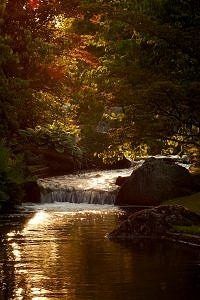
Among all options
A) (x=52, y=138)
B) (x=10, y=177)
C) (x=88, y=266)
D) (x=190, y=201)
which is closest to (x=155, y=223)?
(x=88, y=266)

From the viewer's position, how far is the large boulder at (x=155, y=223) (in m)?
19.7

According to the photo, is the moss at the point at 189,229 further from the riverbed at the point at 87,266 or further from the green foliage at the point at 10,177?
the green foliage at the point at 10,177

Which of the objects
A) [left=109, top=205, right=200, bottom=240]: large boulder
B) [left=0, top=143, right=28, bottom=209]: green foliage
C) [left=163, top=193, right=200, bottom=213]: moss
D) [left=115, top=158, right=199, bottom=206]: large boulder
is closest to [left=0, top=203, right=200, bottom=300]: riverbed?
[left=109, top=205, right=200, bottom=240]: large boulder

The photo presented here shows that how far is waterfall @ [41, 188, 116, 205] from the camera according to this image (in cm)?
3406

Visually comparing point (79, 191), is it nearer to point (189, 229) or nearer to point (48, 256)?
point (189, 229)

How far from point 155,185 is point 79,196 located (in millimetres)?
4006

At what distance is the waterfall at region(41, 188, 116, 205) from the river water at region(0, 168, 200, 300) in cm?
1078

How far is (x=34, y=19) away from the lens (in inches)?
1534

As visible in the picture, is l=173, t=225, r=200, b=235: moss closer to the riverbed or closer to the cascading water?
the riverbed

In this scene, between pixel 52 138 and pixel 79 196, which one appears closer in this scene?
pixel 79 196

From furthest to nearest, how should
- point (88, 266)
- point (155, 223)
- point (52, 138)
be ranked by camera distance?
point (52, 138) → point (155, 223) → point (88, 266)

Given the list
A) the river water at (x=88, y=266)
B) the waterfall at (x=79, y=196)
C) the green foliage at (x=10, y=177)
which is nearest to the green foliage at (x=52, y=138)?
the waterfall at (x=79, y=196)

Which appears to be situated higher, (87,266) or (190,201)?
(190,201)

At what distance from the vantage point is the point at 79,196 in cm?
3469
